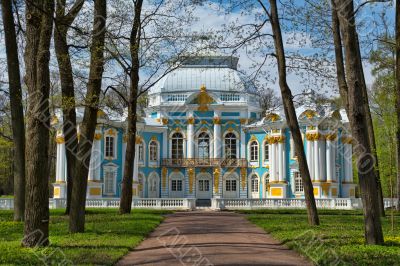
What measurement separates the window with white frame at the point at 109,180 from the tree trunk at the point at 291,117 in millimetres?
21883

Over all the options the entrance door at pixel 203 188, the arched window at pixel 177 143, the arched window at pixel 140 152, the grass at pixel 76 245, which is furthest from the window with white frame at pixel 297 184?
the grass at pixel 76 245

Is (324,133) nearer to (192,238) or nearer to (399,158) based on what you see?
(399,158)

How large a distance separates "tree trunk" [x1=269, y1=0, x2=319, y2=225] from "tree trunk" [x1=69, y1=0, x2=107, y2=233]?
18.6ft

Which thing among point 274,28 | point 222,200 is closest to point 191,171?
point 222,200

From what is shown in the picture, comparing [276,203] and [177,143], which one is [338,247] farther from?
[177,143]

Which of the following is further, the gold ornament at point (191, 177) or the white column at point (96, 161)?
the gold ornament at point (191, 177)

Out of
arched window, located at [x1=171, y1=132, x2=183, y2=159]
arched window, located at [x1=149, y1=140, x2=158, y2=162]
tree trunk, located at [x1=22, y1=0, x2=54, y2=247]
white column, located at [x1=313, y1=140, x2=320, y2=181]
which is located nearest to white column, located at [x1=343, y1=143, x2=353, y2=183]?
white column, located at [x1=313, y1=140, x2=320, y2=181]

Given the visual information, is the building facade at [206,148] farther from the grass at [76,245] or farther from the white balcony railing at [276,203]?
the grass at [76,245]

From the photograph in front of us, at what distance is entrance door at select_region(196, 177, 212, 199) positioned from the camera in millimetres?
37688

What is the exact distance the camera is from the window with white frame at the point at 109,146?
3616 cm

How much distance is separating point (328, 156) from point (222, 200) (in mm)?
8190

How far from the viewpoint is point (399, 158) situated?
19.6 meters

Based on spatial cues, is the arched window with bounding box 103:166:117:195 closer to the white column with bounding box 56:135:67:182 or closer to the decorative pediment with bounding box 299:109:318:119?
the white column with bounding box 56:135:67:182

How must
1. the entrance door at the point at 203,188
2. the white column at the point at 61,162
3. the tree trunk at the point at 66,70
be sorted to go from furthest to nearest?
the entrance door at the point at 203,188 < the white column at the point at 61,162 < the tree trunk at the point at 66,70
